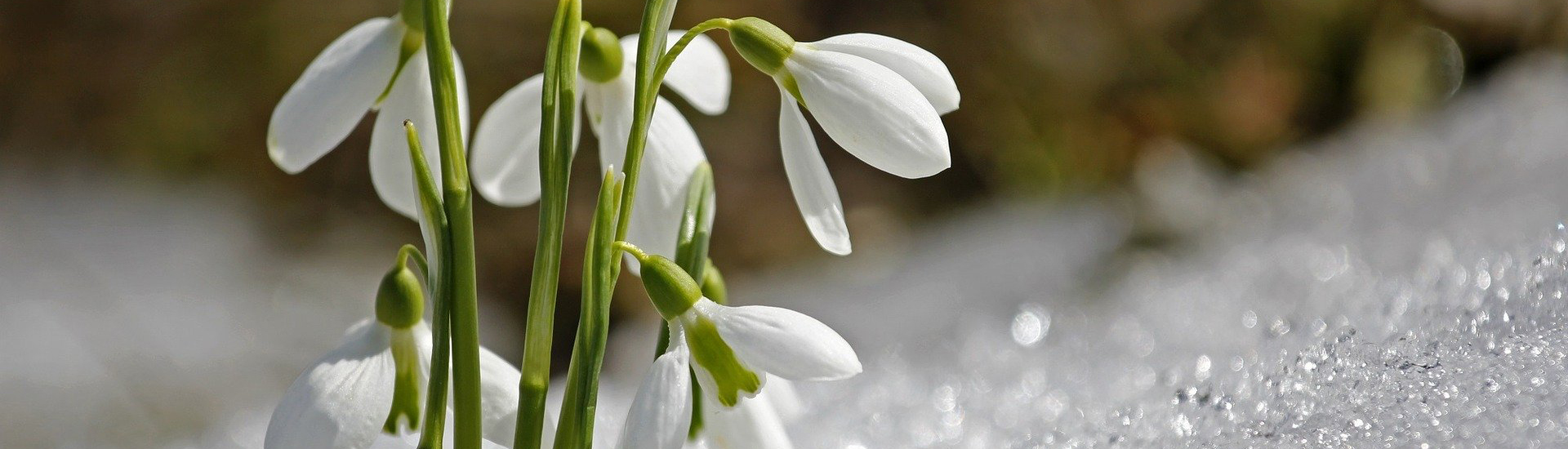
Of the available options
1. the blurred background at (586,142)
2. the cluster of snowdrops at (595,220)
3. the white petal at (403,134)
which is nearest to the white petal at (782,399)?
the cluster of snowdrops at (595,220)

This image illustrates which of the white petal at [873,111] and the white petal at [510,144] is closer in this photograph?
the white petal at [873,111]

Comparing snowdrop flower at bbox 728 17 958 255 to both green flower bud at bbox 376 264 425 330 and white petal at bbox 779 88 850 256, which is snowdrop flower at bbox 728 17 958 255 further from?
green flower bud at bbox 376 264 425 330

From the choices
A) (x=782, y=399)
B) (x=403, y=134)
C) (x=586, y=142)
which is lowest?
(x=586, y=142)

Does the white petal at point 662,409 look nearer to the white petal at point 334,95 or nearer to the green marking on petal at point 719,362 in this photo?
the green marking on petal at point 719,362

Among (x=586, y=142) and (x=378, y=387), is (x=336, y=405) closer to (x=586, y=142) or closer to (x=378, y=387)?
(x=378, y=387)

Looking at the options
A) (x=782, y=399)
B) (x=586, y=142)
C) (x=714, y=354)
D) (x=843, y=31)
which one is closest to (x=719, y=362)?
(x=714, y=354)

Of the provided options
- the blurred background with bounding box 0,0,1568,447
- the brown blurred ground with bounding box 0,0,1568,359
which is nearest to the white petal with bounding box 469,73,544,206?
the blurred background with bounding box 0,0,1568,447
